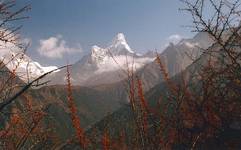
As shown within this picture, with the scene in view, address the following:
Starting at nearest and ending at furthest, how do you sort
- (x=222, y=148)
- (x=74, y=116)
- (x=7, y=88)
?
(x=7, y=88)
(x=74, y=116)
(x=222, y=148)

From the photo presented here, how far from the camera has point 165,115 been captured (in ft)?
52.0

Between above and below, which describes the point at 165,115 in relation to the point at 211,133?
above

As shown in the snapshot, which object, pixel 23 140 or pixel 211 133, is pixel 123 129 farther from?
pixel 23 140

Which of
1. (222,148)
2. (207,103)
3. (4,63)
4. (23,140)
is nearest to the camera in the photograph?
(23,140)

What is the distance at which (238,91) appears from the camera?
1511 cm

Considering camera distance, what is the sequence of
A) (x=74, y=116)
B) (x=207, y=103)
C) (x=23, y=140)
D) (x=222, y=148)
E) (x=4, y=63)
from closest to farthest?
(x=23, y=140)
(x=4, y=63)
(x=74, y=116)
(x=207, y=103)
(x=222, y=148)

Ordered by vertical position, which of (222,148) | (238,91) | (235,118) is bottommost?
(222,148)

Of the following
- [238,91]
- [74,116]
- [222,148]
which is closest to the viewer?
[74,116]

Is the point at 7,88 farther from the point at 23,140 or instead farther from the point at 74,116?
the point at 74,116

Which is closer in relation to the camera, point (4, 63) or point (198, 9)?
point (4, 63)

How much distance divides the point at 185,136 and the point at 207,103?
1.90m

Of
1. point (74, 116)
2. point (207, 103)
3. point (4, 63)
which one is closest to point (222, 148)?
point (207, 103)

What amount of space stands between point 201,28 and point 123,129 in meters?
4.56

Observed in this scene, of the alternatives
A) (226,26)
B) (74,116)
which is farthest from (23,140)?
(226,26)
